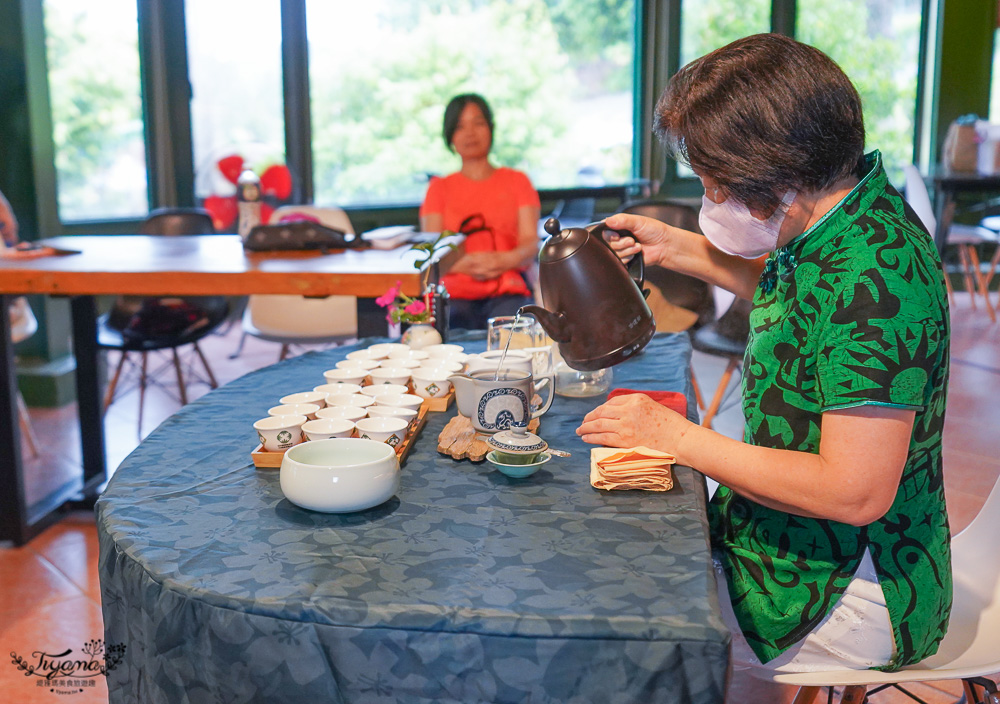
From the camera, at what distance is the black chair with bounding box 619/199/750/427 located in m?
3.58

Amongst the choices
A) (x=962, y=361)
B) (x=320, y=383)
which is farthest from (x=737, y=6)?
(x=320, y=383)

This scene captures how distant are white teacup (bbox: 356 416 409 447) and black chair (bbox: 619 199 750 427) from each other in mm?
2252

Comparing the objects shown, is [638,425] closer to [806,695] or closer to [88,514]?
[806,695]

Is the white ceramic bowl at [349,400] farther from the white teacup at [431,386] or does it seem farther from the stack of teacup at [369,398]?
the white teacup at [431,386]

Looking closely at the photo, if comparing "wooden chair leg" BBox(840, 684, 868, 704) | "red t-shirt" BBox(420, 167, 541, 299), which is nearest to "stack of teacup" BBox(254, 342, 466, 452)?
"wooden chair leg" BBox(840, 684, 868, 704)

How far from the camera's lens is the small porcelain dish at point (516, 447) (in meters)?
1.39

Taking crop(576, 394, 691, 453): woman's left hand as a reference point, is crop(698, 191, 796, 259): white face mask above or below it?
above

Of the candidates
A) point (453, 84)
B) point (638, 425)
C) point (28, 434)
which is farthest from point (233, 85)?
point (638, 425)

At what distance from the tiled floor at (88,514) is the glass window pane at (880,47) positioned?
7.88 feet

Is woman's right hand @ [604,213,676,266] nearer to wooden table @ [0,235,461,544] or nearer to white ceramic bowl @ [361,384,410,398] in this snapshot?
white ceramic bowl @ [361,384,410,398]

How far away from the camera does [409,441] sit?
4.99 ft

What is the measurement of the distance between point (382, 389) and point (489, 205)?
2345 mm

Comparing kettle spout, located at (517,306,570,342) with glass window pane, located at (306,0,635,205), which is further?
glass window pane, located at (306,0,635,205)

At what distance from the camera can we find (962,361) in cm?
521
